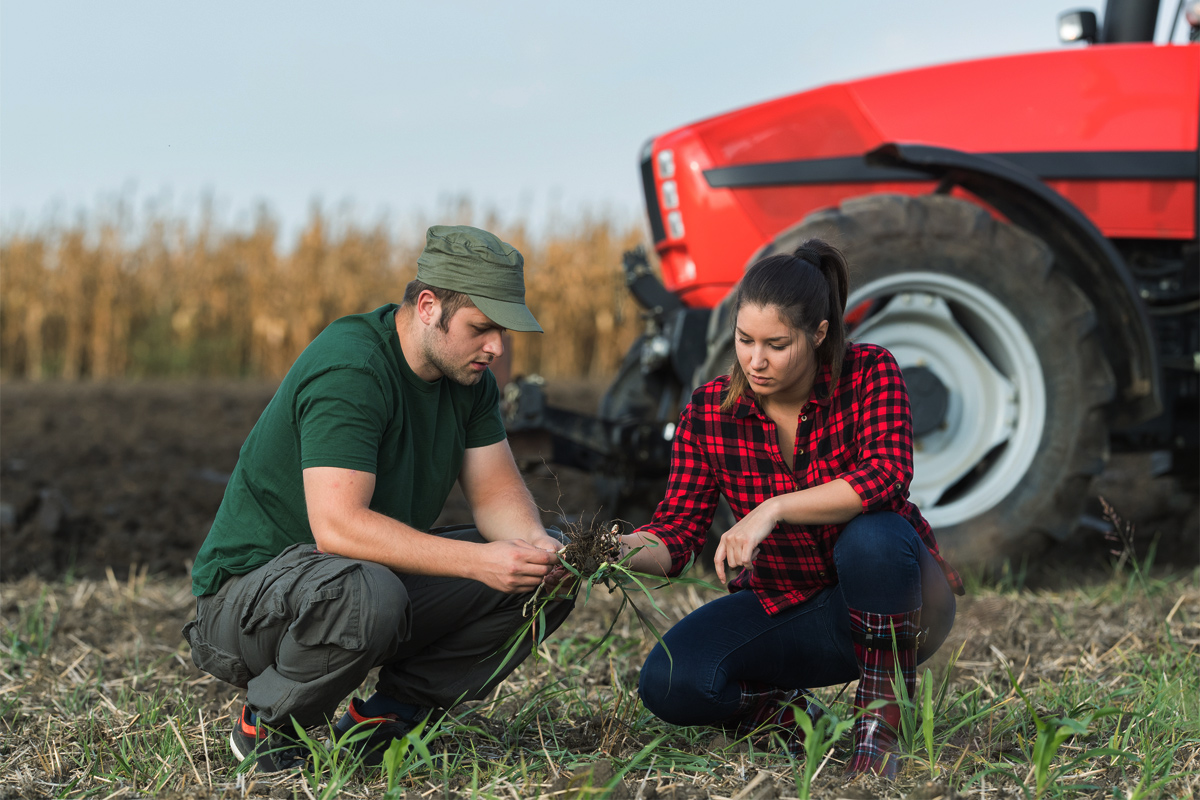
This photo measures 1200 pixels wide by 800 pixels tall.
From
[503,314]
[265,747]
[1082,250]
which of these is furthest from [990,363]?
[265,747]

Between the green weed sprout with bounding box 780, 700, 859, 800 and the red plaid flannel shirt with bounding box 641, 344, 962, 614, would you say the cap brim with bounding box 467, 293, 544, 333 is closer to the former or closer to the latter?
the red plaid flannel shirt with bounding box 641, 344, 962, 614

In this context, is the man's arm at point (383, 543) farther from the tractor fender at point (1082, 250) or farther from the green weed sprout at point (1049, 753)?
the tractor fender at point (1082, 250)

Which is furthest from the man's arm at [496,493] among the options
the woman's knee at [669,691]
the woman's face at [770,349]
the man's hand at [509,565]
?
the woman's face at [770,349]

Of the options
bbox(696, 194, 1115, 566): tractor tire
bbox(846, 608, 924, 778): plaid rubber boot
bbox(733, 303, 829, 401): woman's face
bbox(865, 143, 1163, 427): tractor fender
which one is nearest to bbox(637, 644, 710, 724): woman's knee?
bbox(846, 608, 924, 778): plaid rubber boot

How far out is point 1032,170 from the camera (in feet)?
13.4

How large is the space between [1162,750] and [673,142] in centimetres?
296

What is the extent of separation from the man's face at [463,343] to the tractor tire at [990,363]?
140 cm

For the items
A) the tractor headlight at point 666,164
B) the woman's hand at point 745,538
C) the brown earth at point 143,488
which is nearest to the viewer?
the woman's hand at point 745,538

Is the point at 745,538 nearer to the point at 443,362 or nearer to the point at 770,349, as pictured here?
the point at 770,349

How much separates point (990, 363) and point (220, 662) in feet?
9.17

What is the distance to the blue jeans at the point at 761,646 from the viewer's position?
2271 millimetres

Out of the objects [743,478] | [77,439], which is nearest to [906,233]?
[743,478]

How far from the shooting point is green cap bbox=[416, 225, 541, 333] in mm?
2303

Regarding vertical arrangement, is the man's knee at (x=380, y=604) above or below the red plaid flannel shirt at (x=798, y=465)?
below
